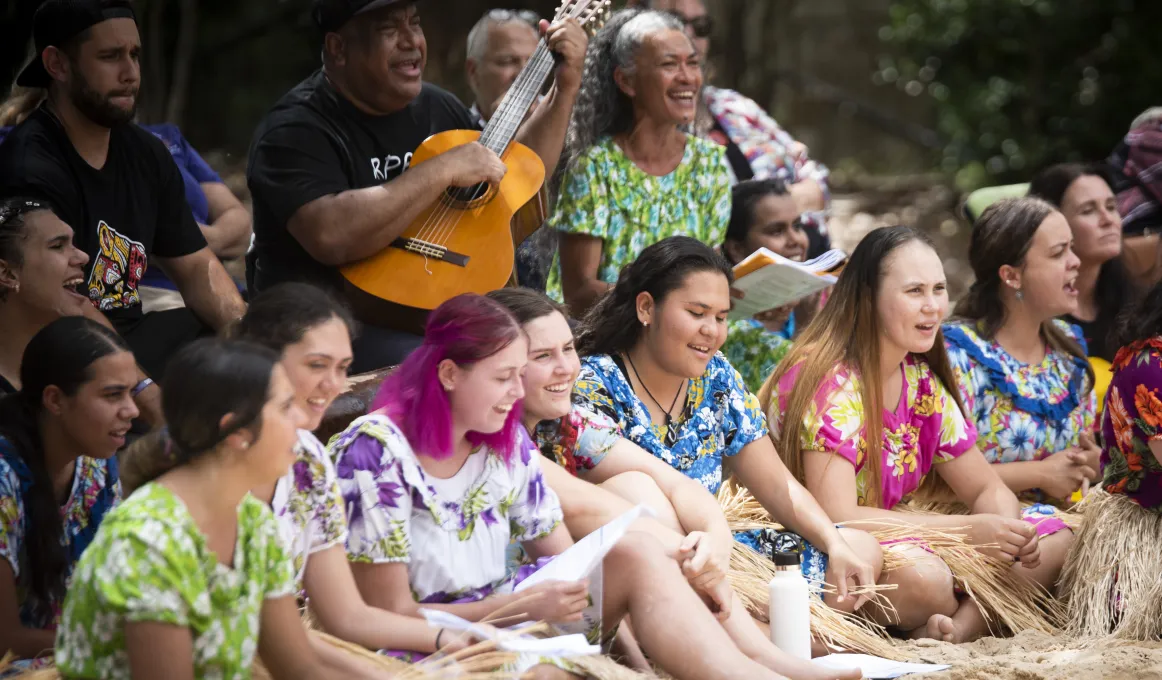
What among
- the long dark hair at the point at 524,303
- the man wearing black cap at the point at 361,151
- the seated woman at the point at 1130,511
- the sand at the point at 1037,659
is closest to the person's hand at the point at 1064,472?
the seated woman at the point at 1130,511

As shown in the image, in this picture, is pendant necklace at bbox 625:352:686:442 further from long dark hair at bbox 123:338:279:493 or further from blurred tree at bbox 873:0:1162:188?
blurred tree at bbox 873:0:1162:188

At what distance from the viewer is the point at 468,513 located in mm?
2916

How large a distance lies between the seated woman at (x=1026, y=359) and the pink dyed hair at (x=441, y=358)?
199 centimetres

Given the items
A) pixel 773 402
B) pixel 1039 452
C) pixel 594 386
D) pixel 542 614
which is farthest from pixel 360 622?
pixel 1039 452

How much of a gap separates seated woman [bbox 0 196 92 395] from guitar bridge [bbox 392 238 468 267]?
846 millimetres

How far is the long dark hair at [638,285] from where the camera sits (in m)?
3.59

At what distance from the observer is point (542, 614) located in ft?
9.01

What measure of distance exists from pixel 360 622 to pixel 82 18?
1.86 meters

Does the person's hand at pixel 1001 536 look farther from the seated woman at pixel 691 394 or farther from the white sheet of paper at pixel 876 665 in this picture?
the white sheet of paper at pixel 876 665

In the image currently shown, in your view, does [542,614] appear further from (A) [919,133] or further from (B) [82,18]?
(A) [919,133]

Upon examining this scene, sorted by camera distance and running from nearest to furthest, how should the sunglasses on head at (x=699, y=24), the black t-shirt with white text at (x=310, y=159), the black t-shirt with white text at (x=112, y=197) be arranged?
1. the black t-shirt with white text at (x=112, y=197)
2. the black t-shirt with white text at (x=310, y=159)
3. the sunglasses on head at (x=699, y=24)

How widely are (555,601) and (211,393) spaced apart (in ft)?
2.68

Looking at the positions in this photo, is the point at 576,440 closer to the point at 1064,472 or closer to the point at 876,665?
the point at 876,665

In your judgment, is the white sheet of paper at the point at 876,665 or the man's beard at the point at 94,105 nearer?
the white sheet of paper at the point at 876,665
